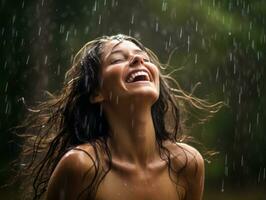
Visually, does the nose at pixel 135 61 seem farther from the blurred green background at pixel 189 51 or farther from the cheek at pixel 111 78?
the blurred green background at pixel 189 51

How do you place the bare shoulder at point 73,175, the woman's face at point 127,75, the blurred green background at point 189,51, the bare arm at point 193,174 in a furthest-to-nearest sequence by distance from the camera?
the blurred green background at point 189,51
the bare arm at point 193,174
the woman's face at point 127,75
the bare shoulder at point 73,175

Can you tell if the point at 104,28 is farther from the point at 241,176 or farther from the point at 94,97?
the point at 94,97

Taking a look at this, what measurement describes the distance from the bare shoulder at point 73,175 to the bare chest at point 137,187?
7 centimetres

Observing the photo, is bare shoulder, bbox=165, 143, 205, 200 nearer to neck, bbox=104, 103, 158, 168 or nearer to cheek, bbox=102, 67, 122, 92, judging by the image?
neck, bbox=104, 103, 158, 168

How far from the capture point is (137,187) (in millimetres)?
2086

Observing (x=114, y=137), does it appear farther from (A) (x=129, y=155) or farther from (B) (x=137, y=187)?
(B) (x=137, y=187)

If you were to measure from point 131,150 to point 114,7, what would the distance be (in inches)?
112

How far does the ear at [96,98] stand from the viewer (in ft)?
7.38

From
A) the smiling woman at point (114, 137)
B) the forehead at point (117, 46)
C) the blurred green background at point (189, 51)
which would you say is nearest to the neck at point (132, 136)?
the smiling woman at point (114, 137)

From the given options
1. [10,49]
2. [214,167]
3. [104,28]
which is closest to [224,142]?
[214,167]

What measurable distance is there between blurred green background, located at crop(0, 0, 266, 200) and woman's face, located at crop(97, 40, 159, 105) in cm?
240

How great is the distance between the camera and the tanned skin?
2.04 metres

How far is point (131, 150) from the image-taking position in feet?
7.06

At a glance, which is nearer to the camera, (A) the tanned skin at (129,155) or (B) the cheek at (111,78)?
(A) the tanned skin at (129,155)
